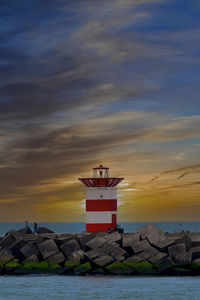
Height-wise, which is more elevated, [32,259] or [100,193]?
[100,193]

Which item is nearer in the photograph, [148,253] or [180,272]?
[180,272]

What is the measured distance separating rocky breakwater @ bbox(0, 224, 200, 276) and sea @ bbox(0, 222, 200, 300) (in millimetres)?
518

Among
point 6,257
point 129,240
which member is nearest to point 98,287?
point 129,240

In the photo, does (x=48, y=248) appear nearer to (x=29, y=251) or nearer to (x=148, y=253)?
(x=29, y=251)

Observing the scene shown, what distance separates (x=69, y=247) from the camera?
102 feet

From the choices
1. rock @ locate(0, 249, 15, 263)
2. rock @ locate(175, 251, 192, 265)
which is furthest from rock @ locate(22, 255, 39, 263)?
rock @ locate(175, 251, 192, 265)

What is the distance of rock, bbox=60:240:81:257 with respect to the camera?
30906 millimetres

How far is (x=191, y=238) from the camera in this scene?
32438 mm

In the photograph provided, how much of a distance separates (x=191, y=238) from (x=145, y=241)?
291cm

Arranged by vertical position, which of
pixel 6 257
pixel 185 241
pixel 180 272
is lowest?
pixel 180 272

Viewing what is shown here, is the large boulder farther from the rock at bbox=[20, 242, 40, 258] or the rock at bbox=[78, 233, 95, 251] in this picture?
the rock at bbox=[20, 242, 40, 258]

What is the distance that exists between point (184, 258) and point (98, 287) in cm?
460

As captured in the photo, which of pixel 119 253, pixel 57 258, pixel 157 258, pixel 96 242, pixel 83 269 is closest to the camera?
pixel 157 258

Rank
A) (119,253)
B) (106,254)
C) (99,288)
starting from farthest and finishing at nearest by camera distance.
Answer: (106,254) < (119,253) < (99,288)
